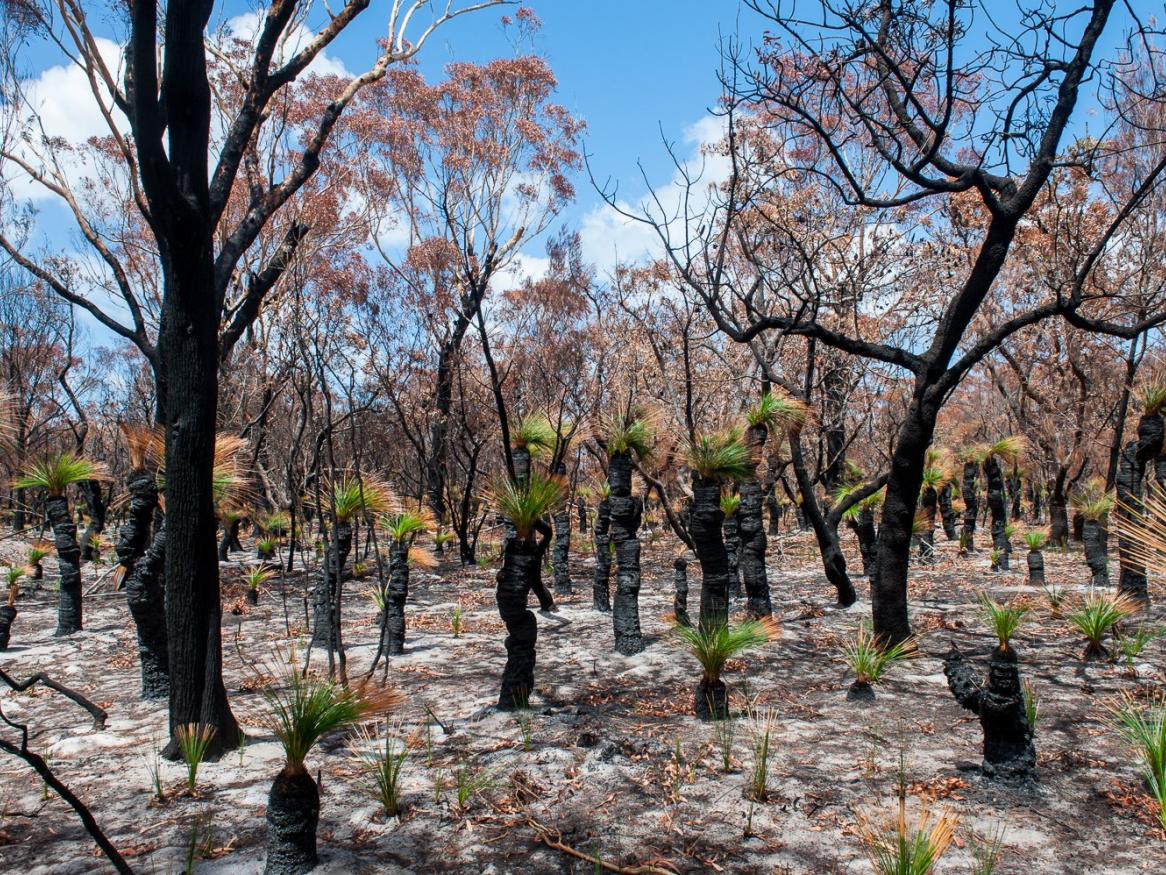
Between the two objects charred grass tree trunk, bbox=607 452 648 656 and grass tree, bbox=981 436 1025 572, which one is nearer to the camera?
charred grass tree trunk, bbox=607 452 648 656

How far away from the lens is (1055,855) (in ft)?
11.8

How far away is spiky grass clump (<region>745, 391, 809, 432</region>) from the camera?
30.4ft

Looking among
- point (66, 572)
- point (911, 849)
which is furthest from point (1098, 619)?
point (66, 572)

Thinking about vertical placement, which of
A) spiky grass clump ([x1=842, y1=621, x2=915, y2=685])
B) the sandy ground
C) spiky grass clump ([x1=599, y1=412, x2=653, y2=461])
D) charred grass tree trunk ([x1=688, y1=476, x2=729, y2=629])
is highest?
spiky grass clump ([x1=599, y1=412, x2=653, y2=461])

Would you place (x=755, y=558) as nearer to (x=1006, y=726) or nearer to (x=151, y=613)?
(x=1006, y=726)

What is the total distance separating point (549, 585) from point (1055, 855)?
11.7m

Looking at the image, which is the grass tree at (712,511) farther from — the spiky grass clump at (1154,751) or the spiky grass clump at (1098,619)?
the spiky grass clump at (1154,751)

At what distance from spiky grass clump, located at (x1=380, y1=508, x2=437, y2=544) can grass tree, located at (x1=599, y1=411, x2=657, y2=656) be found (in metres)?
2.37

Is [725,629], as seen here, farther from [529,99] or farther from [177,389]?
[529,99]

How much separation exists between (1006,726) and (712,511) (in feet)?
12.1

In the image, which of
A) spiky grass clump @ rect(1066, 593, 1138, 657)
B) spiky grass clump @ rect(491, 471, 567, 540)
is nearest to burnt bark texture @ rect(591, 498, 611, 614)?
spiky grass clump @ rect(491, 471, 567, 540)

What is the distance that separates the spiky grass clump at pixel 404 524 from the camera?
343 inches

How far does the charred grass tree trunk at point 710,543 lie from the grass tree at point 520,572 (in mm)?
2017

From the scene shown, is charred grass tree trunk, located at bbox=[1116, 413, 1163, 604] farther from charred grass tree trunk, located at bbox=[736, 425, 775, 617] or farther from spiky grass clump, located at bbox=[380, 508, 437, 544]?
spiky grass clump, located at bbox=[380, 508, 437, 544]
